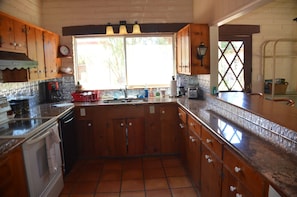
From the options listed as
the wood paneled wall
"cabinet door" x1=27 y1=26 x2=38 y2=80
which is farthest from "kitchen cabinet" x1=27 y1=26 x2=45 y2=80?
the wood paneled wall

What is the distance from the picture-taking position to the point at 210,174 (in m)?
2.03

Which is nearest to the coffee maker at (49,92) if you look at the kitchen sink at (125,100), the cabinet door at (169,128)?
the kitchen sink at (125,100)

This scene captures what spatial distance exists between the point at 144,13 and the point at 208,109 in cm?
206

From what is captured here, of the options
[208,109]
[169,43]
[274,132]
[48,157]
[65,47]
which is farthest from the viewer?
[169,43]

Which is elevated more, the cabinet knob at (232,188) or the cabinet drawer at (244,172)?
the cabinet drawer at (244,172)

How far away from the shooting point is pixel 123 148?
3.55 meters

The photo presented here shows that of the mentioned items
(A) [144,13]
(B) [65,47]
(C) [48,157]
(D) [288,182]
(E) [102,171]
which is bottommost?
(E) [102,171]

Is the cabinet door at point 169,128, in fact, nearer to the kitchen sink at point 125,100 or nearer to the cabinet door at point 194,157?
the kitchen sink at point 125,100

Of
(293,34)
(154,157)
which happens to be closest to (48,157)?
(154,157)

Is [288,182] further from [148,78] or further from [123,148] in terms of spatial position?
[148,78]

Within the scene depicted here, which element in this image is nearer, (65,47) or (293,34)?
(65,47)

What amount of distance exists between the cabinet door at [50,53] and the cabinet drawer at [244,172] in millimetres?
2756

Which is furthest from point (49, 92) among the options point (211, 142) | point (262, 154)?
point (262, 154)

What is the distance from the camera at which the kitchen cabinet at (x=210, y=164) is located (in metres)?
1.81
